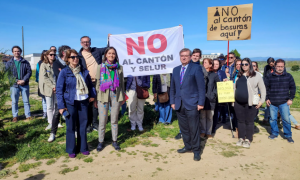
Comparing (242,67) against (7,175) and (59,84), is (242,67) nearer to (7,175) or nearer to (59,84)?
(59,84)

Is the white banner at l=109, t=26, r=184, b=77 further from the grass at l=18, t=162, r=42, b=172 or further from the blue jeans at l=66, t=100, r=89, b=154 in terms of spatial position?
the grass at l=18, t=162, r=42, b=172

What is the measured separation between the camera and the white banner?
558 cm

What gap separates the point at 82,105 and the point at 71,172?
4.35 feet

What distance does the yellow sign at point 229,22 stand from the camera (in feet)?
22.7

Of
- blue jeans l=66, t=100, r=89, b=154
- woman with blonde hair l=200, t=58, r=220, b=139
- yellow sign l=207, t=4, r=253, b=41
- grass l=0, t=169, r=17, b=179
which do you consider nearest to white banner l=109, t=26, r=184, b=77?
woman with blonde hair l=200, t=58, r=220, b=139

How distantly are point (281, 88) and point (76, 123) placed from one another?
508 cm

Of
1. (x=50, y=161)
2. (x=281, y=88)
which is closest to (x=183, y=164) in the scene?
(x=50, y=161)

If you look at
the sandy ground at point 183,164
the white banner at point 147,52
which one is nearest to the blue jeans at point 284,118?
the sandy ground at point 183,164

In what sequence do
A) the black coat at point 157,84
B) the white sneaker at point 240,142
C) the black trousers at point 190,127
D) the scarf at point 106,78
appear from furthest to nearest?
the black coat at point 157,84
the white sneaker at point 240,142
the scarf at point 106,78
the black trousers at point 190,127

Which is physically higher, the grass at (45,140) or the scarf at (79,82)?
the scarf at (79,82)

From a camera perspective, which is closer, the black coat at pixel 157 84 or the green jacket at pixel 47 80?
the green jacket at pixel 47 80

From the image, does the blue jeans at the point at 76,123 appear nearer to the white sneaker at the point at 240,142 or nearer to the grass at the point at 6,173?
the grass at the point at 6,173

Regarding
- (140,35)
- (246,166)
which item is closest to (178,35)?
(140,35)

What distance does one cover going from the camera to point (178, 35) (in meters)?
5.52
